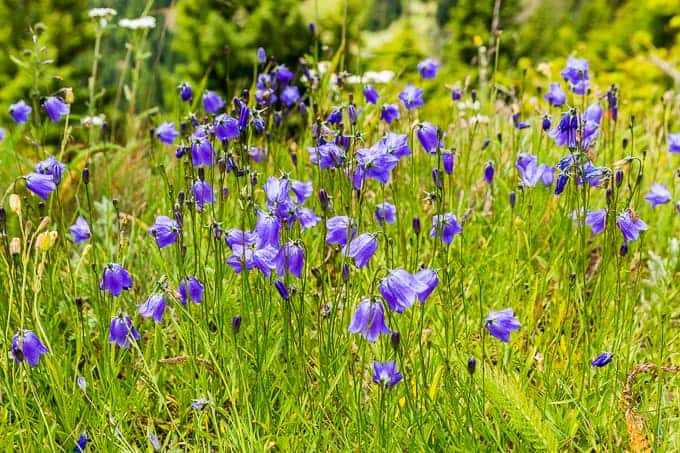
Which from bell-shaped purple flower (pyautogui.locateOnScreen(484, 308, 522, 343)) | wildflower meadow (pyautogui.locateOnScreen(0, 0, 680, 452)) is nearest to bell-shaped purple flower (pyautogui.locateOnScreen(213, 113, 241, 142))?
wildflower meadow (pyautogui.locateOnScreen(0, 0, 680, 452))

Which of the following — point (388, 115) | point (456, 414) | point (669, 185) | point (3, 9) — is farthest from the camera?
point (3, 9)

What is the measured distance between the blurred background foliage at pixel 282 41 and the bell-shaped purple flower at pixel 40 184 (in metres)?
2.52

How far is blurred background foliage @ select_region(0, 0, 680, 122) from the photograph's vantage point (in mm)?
8422

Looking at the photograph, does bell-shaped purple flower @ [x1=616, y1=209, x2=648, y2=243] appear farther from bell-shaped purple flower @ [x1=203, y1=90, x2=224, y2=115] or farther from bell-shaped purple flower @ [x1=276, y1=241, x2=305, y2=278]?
bell-shaped purple flower @ [x1=203, y1=90, x2=224, y2=115]

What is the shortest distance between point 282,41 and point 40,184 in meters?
6.74

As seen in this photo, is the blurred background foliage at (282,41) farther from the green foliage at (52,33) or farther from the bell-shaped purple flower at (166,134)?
the bell-shaped purple flower at (166,134)

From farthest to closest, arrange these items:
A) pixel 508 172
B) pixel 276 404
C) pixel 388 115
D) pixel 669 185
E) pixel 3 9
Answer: pixel 3 9 < pixel 669 185 < pixel 508 172 < pixel 388 115 < pixel 276 404

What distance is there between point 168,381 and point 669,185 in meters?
2.59

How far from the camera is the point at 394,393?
208 centimetres

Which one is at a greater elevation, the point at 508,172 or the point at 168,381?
the point at 508,172

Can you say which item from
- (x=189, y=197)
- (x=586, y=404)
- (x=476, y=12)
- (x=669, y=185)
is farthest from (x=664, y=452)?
(x=476, y=12)

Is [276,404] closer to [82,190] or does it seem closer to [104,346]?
[104,346]

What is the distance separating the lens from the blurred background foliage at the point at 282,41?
27.6ft

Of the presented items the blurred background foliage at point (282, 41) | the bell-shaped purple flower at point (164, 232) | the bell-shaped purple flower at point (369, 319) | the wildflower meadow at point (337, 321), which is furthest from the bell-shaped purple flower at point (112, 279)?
the blurred background foliage at point (282, 41)
